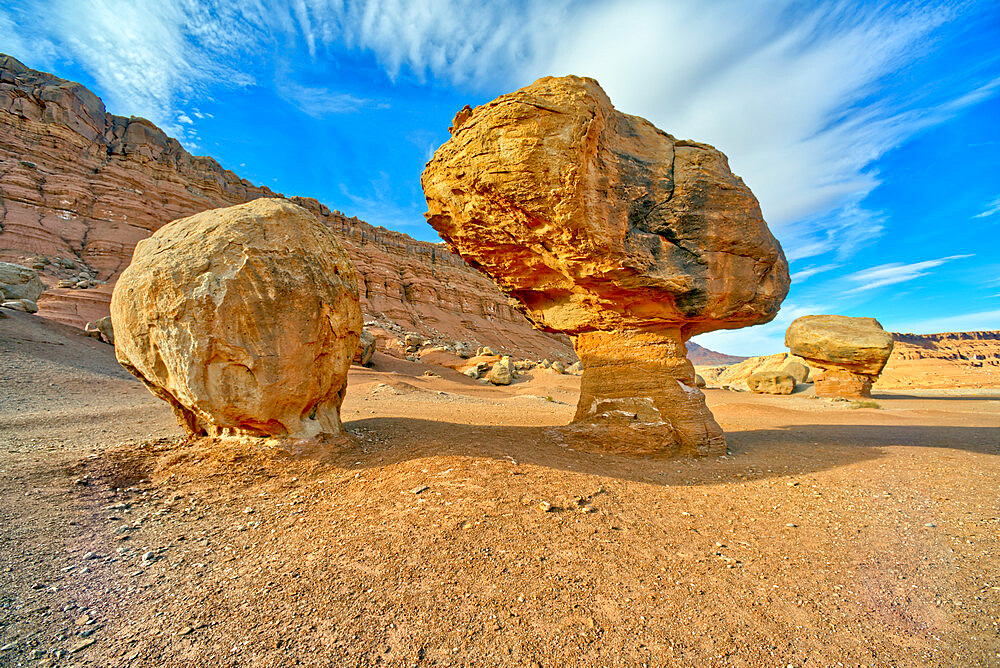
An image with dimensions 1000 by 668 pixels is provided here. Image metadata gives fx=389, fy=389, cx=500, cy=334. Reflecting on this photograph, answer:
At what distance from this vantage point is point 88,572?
2654 millimetres

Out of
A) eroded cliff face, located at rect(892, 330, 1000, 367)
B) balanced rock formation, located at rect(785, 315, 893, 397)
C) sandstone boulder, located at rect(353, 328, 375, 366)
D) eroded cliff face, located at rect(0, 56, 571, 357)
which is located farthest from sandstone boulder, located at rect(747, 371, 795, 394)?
eroded cliff face, located at rect(892, 330, 1000, 367)

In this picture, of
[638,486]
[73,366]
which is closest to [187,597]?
[638,486]

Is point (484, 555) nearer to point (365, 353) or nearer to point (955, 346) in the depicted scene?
point (365, 353)

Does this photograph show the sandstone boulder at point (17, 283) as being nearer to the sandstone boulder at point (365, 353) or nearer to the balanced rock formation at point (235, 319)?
the sandstone boulder at point (365, 353)

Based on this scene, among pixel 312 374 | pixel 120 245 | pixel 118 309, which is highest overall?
pixel 120 245

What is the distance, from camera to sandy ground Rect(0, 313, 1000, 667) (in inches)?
84.2

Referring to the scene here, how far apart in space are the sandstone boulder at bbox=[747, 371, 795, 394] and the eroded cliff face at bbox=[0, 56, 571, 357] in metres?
14.9

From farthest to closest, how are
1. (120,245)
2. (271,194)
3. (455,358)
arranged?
(271,194)
(120,245)
(455,358)

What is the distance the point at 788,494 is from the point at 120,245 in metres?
38.4

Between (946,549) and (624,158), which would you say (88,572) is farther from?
(624,158)

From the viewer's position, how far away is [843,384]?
16938mm

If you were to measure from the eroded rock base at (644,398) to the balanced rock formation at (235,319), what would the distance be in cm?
432

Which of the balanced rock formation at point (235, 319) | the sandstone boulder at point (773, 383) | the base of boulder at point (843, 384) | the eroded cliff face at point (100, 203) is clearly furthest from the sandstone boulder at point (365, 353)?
the base of boulder at point (843, 384)

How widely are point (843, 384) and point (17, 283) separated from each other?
1300 inches
